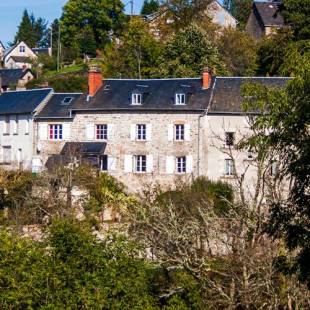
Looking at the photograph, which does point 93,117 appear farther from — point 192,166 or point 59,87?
point 59,87

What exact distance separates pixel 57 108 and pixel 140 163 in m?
5.57

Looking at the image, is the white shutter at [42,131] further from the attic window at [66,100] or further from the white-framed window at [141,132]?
the white-framed window at [141,132]

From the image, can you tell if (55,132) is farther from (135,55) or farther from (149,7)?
(149,7)

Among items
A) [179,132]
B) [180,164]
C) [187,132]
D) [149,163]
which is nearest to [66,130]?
[149,163]

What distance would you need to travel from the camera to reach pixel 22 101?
1677 inches

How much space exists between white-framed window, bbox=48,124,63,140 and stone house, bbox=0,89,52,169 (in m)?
1.05

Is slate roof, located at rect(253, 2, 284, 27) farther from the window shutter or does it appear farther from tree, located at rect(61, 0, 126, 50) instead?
the window shutter

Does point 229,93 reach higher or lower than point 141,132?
higher

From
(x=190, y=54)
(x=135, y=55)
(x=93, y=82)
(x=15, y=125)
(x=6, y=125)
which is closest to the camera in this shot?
(x=93, y=82)

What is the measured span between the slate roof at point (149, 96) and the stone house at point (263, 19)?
24787 millimetres

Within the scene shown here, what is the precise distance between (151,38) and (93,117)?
55.1ft

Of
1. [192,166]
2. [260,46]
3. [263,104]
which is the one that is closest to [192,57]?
[260,46]

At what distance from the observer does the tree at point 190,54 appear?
47353mm

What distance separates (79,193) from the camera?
34.5 meters
